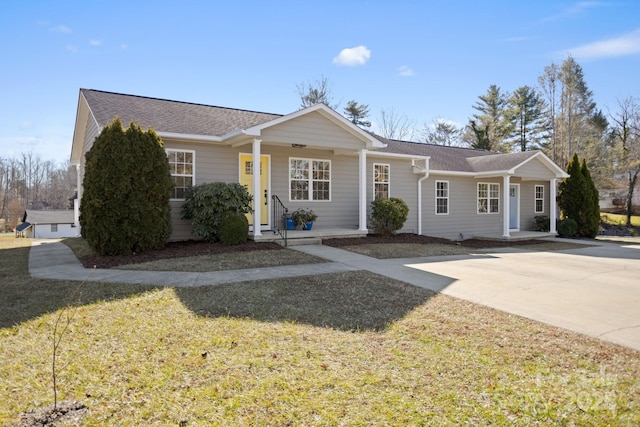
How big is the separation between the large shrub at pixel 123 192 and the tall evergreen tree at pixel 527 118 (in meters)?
36.1

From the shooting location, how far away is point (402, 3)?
11.3 metres

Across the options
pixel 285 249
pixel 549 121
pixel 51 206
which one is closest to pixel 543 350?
pixel 285 249

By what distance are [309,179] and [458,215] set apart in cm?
755

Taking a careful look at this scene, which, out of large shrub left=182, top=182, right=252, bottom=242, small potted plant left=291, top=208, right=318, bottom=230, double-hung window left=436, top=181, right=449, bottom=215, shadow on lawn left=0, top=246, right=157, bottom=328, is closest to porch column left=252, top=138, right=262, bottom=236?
large shrub left=182, top=182, right=252, bottom=242

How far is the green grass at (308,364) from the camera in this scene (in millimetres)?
2676

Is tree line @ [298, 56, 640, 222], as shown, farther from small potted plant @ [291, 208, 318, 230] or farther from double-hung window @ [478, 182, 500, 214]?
small potted plant @ [291, 208, 318, 230]

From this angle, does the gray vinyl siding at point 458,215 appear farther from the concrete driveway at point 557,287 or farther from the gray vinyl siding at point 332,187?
the concrete driveway at point 557,287

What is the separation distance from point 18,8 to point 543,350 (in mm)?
11593

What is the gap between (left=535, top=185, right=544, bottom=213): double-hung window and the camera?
19.7 metres

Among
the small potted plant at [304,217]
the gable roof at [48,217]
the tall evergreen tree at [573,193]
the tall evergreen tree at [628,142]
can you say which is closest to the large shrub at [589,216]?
the tall evergreen tree at [573,193]

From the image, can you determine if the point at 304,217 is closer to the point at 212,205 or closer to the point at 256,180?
the point at 256,180

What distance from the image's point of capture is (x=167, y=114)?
1233 centimetres

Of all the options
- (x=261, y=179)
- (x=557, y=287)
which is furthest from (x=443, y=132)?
(x=557, y=287)

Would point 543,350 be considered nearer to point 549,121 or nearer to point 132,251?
point 132,251
